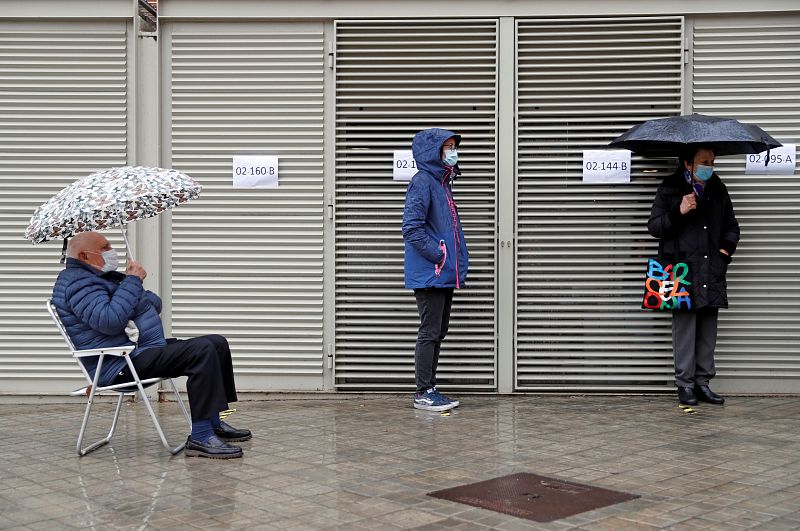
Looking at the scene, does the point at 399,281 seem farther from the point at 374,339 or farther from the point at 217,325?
the point at 217,325

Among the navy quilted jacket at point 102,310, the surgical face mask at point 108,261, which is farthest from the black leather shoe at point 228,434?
the surgical face mask at point 108,261

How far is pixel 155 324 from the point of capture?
6664mm

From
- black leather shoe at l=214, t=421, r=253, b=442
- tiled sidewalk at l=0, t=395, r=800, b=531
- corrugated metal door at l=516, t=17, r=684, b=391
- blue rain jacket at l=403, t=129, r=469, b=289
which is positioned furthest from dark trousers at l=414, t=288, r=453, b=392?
black leather shoe at l=214, t=421, r=253, b=442

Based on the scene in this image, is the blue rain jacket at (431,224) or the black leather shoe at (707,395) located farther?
the black leather shoe at (707,395)

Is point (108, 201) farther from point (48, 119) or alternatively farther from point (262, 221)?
point (48, 119)

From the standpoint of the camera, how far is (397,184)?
28.9ft

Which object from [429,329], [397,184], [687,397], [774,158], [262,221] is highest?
[774,158]

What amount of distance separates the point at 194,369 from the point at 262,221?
268 cm

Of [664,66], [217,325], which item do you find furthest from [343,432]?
[664,66]

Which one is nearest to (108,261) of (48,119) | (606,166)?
(48,119)

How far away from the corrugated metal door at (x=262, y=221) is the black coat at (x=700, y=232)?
2932 mm

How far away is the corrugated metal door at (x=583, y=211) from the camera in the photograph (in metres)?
8.70

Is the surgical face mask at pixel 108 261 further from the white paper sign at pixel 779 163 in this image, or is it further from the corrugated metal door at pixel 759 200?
the white paper sign at pixel 779 163

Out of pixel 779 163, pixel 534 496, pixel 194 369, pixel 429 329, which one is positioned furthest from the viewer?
pixel 779 163
